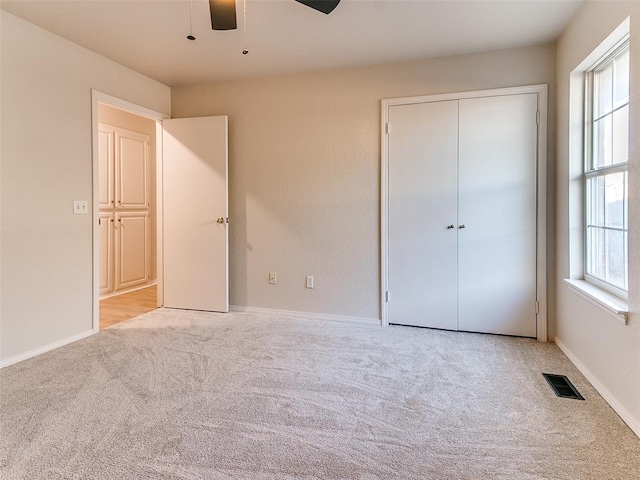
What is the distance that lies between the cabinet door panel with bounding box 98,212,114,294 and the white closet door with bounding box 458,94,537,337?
417 cm

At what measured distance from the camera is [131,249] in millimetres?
4828

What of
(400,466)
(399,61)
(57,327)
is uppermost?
(399,61)

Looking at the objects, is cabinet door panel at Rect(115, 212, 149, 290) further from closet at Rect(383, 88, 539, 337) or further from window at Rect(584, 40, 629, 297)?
window at Rect(584, 40, 629, 297)

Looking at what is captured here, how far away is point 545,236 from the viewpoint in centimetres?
288

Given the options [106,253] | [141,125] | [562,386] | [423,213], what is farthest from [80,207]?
[562,386]

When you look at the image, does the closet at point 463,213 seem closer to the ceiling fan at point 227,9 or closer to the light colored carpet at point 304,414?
the light colored carpet at point 304,414

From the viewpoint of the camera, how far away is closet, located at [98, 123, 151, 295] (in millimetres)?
4438

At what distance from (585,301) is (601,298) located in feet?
0.92

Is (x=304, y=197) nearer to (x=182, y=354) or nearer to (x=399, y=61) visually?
(x=399, y=61)

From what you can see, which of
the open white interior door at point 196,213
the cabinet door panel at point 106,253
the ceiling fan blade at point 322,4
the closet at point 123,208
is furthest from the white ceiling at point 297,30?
the cabinet door panel at point 106,253

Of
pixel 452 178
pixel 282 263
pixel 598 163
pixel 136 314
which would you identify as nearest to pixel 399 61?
pixel 452 178

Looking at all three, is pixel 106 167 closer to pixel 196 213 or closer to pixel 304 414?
pixel 196 213

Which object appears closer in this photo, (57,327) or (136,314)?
(57,327)

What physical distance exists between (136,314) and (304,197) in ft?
7.06
